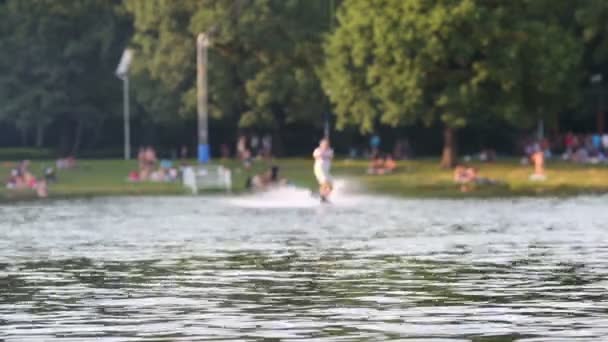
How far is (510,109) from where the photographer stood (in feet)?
262

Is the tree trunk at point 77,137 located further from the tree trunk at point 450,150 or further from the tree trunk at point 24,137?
the tree trunk at point 450,150

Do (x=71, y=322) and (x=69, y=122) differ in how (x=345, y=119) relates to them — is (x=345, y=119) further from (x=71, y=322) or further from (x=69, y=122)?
(x=71, y=322)

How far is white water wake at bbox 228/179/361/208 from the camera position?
2128 inches

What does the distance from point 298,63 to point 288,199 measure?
4035cm

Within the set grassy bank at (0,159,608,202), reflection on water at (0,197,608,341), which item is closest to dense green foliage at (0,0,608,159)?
grassy bank at (0,159,608,202)

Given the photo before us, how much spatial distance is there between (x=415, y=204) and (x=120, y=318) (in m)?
31.9

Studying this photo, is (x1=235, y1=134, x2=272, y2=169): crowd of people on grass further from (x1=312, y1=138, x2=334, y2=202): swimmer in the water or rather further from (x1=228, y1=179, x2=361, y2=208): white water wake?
(x1=312, y1=138, x2=334, y2=202): swimmer in the water

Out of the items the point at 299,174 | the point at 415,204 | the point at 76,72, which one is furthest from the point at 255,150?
the point at 415,204

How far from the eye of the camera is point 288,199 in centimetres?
5734

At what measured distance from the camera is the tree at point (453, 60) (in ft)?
260

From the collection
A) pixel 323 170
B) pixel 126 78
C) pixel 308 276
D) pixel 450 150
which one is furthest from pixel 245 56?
pixel 308 276

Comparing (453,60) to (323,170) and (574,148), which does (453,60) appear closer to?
(574,148)

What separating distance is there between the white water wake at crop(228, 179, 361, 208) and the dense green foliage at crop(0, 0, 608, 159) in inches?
765

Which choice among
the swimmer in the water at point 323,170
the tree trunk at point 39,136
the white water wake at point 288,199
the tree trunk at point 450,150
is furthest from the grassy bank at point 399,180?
the tree trunk at point 39,136
